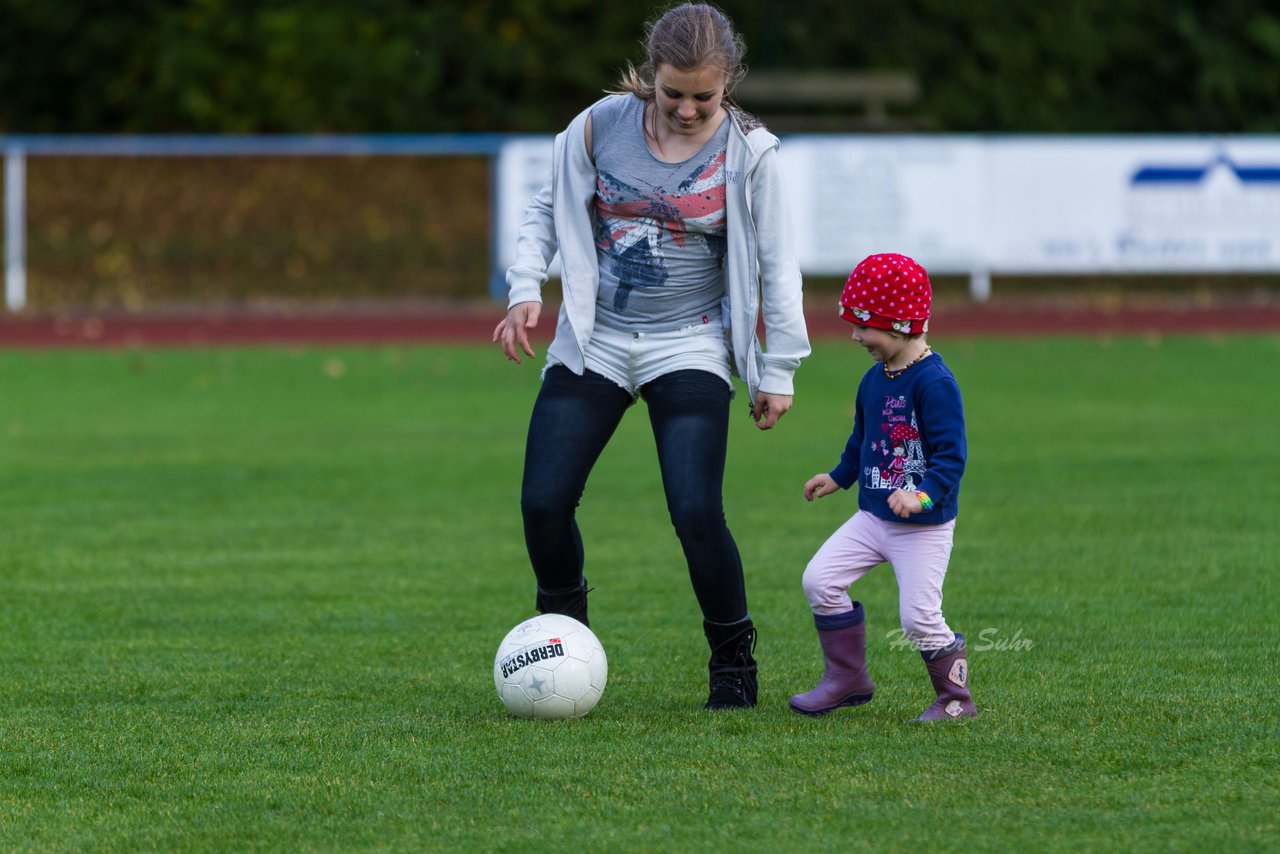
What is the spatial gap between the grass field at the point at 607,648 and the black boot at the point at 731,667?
0.12 meters

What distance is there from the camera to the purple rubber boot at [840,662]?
4.91 metres

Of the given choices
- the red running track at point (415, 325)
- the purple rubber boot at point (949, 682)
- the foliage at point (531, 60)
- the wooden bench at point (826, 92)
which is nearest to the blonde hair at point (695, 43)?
the purple rubber boot at point (949, 682)

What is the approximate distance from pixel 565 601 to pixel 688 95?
4.86 ft

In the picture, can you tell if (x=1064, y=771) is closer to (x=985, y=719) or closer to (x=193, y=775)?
(x=985, y=719)

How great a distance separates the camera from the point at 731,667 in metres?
5.05

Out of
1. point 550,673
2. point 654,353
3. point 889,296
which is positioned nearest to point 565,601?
point 550,673

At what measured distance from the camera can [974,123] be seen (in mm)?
29812

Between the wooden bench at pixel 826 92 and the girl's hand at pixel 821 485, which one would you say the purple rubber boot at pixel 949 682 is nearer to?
the girl's hand at pixel 821 485

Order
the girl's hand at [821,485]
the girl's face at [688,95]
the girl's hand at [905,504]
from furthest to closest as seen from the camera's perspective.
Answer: the girl's hand at [821,485]
the girl's face at [688,95]
the girl's hand at [905,504]

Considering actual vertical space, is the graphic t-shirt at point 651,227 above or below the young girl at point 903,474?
above

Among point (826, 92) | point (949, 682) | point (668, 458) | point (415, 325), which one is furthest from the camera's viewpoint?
point (826, 92)

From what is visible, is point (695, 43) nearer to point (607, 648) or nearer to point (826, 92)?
point (607, 648)

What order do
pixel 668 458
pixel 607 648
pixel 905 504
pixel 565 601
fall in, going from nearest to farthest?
pixel 905 504 < pixel 668 458 < pixel 565 601 < pixel 607 648

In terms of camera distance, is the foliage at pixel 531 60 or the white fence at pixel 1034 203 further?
the foliage at pixel 531 60
